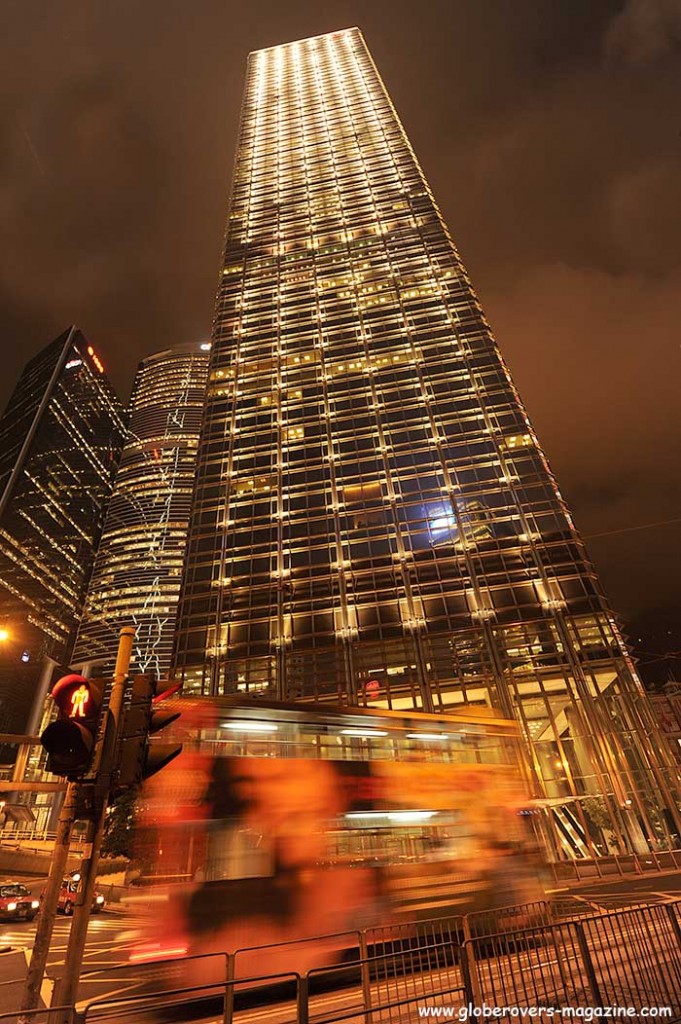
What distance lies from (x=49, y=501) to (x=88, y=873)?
111m

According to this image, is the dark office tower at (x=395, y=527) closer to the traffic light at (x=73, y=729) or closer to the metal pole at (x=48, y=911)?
the metal pole at (x=48, y=911)

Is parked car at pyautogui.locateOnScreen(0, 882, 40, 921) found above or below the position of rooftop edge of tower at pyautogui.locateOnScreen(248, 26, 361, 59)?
below

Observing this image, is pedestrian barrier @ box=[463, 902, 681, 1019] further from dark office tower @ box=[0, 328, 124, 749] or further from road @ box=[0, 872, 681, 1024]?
dark office tower @ box=[0, 328, 124, 749]

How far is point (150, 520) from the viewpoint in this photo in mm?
100000

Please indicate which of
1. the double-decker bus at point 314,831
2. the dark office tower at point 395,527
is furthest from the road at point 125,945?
the dark office tower at point 395,527

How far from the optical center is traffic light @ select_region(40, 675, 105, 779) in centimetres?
353

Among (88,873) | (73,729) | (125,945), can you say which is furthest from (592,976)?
(125,945)

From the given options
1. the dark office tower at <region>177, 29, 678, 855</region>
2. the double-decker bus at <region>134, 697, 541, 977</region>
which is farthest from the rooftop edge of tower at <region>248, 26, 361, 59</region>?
the double-decker bus at <region>134, 697, 541, 977</region>

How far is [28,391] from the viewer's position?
11738 centimetres

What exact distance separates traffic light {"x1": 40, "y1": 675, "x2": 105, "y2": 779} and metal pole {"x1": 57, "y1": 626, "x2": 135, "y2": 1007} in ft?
0.58

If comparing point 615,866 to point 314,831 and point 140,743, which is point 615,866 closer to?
point 314,831

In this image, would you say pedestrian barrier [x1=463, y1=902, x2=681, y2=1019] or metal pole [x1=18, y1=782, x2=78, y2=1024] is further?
pedestrian barrier [x1=463, y1=902, x2=681, y2=1019]

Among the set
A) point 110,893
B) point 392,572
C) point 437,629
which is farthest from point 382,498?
point 110,893

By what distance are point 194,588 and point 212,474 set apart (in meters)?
10.9
